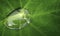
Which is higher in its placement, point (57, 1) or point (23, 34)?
point (57, 1)

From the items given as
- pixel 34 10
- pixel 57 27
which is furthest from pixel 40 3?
pixel 57 27

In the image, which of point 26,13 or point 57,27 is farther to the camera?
point 26,13

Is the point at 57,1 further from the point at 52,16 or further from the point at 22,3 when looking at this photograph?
the point at 22,3

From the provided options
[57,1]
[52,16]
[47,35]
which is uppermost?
[57,1]
